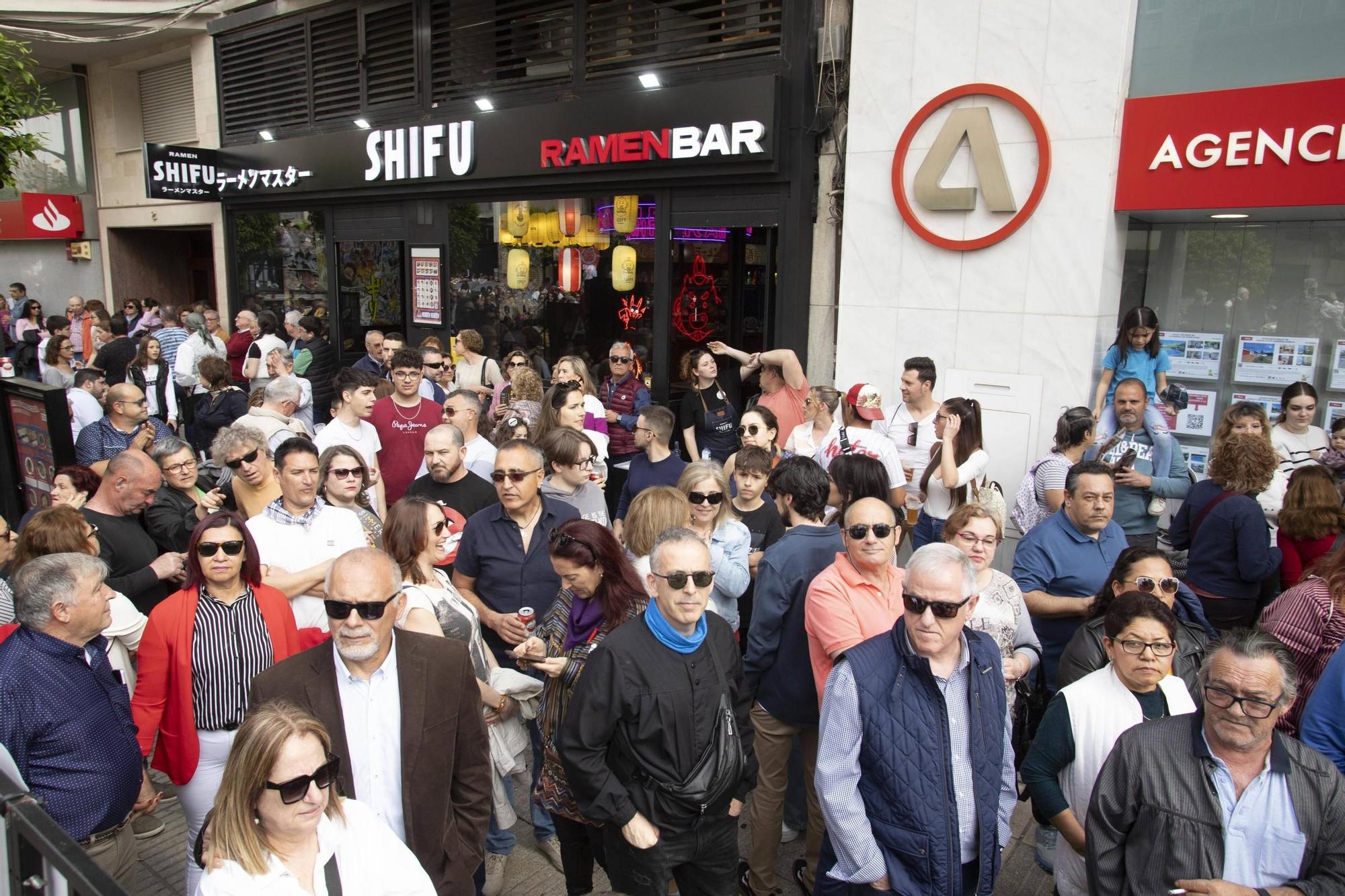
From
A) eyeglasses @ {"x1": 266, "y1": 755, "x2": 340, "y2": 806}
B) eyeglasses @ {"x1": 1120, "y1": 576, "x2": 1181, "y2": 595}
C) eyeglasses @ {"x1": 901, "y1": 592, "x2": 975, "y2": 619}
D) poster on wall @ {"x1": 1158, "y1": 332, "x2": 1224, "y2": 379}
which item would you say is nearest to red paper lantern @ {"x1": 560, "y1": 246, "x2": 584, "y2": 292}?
poster on wall @ {"x1": 1158, "y1": 332, "x2": 1224, "y2": 379}

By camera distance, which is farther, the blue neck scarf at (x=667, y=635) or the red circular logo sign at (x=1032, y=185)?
the red circular logo sign at (x=1032, y=185)

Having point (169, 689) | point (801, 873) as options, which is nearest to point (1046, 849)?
point (801, 873)

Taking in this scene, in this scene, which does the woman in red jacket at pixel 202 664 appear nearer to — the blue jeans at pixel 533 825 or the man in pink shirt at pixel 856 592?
the blue jeans at pixel 533 825

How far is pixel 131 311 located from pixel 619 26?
1100 centimetres

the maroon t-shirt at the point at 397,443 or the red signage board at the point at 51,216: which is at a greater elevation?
the red signage board at the point at 51,216

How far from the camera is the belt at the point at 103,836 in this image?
318cm

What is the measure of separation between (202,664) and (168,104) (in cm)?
1606

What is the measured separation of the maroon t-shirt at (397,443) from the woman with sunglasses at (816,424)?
2.69m

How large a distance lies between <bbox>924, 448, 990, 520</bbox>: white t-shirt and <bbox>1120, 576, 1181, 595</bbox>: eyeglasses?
6.59 ft

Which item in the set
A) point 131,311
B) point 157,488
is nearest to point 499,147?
point 157,488

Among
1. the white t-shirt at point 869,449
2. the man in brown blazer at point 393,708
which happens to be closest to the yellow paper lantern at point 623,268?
the white t-shirt at point 869,449

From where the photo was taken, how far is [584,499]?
5.11 meters

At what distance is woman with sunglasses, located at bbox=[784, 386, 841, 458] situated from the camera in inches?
256

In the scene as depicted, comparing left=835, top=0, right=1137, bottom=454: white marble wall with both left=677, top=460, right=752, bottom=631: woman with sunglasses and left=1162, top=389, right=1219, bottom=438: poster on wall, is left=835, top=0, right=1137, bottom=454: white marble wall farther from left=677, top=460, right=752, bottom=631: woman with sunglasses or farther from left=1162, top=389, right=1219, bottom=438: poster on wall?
left=677, top=460, right=752, bottom=631: woman with sunglasses
